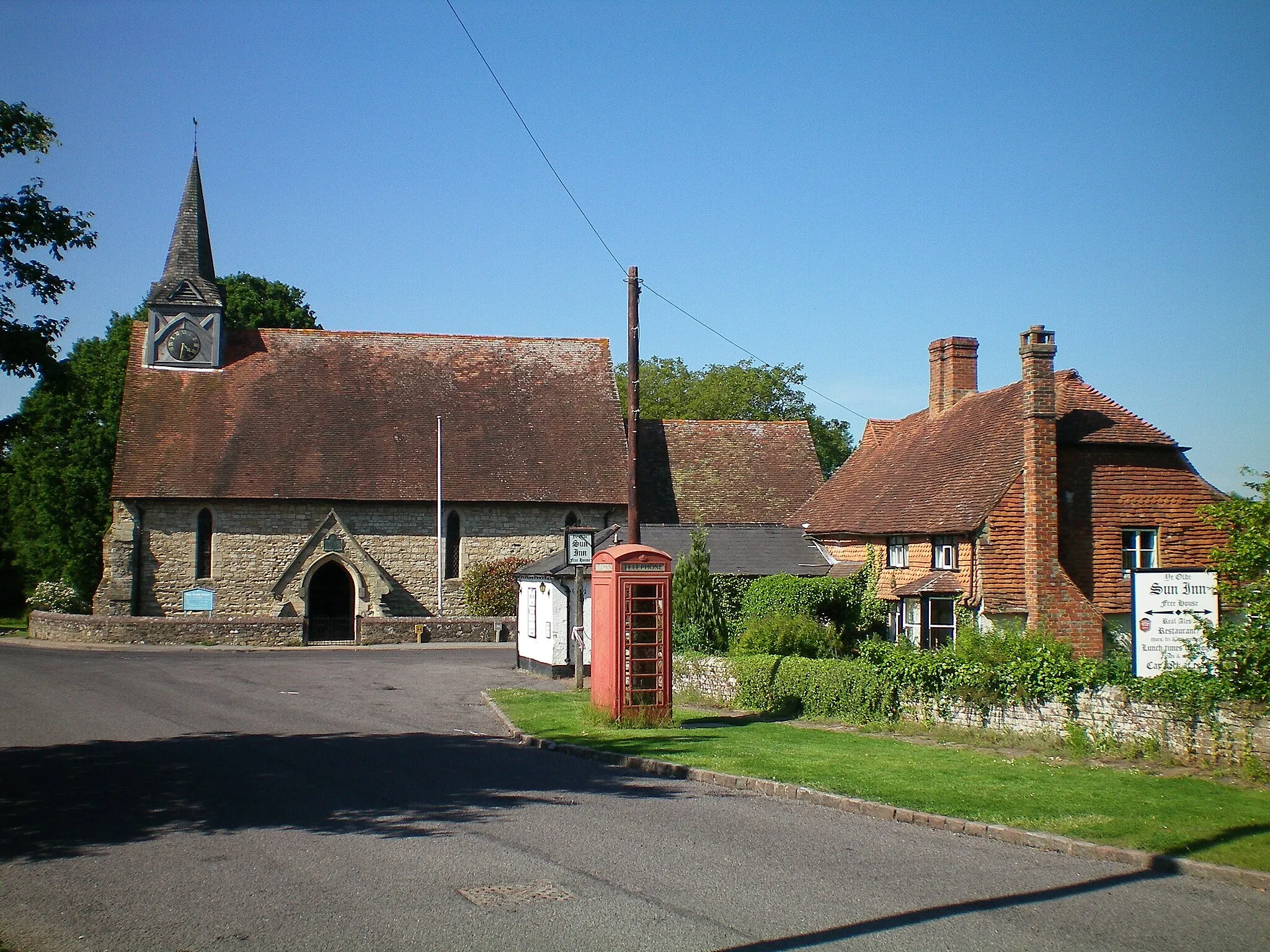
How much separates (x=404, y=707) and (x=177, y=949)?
1380 centimetres

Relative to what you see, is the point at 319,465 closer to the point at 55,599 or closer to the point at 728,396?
the point at 55,599

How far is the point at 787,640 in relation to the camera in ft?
68.3

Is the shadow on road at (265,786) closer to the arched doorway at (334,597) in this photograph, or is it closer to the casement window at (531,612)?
the casement window at (531,612)

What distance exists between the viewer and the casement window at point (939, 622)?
2719 cm

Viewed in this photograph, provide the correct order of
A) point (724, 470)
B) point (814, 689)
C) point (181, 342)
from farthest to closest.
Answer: point (724, 470)
point (181, 342)
point (814, 689)

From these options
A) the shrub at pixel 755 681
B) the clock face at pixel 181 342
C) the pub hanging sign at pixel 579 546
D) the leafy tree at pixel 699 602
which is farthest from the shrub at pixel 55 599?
the shrub at pixel 755 681

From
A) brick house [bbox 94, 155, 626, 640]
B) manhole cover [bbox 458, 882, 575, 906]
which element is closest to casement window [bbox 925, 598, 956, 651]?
brick house [bbox 94, 155, 626, 640]

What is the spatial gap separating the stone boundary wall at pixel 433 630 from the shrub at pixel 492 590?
2691 millimetres

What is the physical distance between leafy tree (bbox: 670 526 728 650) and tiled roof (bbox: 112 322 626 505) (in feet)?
57.9

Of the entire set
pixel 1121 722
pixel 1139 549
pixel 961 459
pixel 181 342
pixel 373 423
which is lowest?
pixel 1121 722

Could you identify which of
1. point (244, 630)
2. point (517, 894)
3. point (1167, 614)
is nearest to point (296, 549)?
point (244, 630)

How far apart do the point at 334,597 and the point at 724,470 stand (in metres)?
16.0

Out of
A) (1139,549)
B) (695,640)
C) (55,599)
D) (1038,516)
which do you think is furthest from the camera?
(55,599)

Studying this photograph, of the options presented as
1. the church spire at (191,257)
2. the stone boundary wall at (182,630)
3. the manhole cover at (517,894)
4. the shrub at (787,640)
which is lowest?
the stone boundary wall at (182,630)
